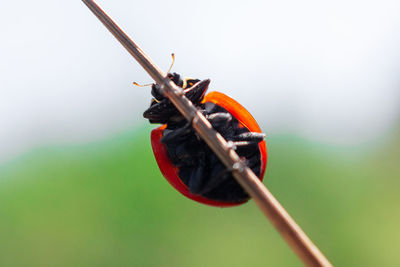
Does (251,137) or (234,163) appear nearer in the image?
(234,163)

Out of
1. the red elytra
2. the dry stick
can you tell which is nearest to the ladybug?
the red elytra

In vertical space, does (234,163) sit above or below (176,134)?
below

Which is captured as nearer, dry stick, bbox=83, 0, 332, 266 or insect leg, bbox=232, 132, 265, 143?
dry stick, bbox=83, 0, 332, 266

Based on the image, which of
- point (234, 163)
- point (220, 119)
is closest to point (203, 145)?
point (220, 119)

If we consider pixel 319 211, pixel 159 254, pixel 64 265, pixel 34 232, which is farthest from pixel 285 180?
pixel 34 232

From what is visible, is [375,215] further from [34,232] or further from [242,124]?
[34,232]

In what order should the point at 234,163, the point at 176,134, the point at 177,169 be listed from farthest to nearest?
the point at 177,169 → the point at 176,134 → the point at 234,163

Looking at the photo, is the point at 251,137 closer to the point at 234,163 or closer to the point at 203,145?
the point at 203,145

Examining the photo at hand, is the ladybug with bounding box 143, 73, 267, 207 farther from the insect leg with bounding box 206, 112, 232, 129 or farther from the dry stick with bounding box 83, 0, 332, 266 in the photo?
the dry stick with bounding box 83, 0, 332, 266
